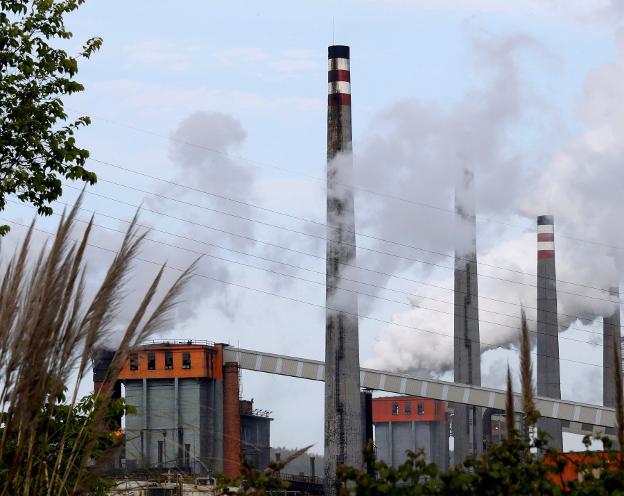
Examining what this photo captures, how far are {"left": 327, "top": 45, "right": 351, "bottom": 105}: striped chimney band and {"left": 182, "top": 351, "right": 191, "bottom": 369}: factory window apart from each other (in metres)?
26.1

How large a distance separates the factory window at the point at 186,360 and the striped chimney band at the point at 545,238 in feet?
71.5

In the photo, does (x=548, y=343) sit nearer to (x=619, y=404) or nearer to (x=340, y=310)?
(x=340, y=310)

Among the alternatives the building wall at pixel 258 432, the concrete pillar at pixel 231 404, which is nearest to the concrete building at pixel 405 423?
the building wall at pixel 258 432

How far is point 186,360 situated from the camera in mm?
63938

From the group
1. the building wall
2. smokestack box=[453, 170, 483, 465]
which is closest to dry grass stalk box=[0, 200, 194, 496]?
smokestack box=[453, 170, 483, 465]

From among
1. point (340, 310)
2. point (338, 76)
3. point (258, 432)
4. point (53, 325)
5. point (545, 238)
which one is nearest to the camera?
point (53, 325)

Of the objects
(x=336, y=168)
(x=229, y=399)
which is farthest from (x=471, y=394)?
(x=336, y=168)

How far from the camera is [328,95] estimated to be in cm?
4134

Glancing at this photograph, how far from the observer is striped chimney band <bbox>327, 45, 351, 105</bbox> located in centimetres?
4100

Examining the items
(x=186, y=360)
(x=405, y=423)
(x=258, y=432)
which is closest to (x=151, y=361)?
(x=186, y=360)

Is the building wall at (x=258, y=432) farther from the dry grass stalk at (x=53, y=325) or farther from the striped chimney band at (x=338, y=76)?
the dry grass stalk at (x=53, y=325)

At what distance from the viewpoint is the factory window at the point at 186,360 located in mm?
63812

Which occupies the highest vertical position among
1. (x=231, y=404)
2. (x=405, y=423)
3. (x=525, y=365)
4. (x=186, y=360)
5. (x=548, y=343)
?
(x=548, y=343)

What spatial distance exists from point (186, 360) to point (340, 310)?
24654 mm
